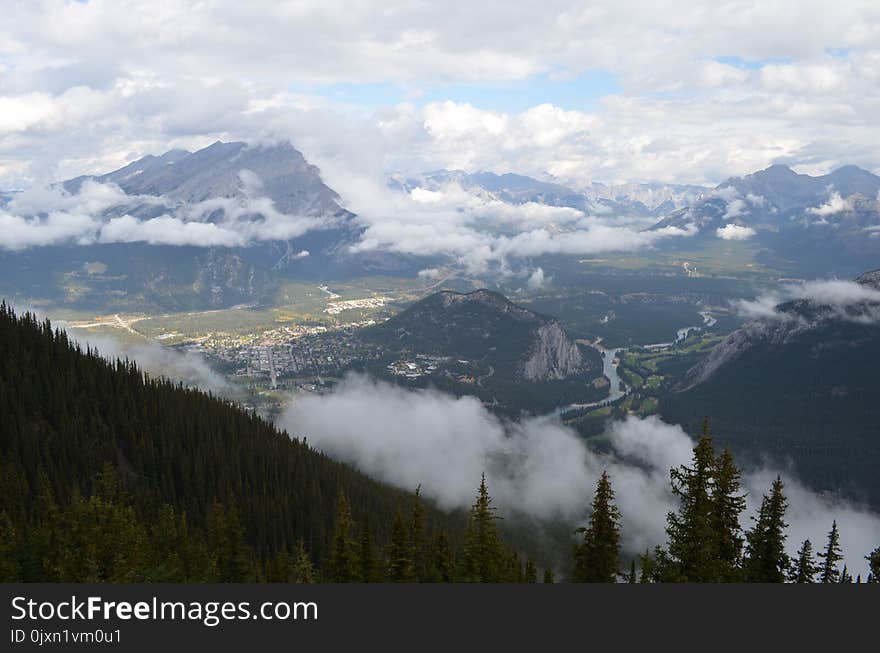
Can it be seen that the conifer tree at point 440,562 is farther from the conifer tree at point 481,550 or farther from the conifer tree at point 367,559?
the conifer tree at point 481,550

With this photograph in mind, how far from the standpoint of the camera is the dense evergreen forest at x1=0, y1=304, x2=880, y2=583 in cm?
5081

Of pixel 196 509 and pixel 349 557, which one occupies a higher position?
pixel 349 557

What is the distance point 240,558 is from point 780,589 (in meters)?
67.6

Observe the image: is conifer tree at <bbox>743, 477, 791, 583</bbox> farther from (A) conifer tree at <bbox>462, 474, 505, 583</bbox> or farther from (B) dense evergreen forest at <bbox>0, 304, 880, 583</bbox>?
(A) conifer tree at <bbox>462, 474, 505, 583</bbox>

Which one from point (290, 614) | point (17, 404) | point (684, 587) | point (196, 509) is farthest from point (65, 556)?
point (17, 404)

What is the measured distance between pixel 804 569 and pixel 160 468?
12986 centimetres

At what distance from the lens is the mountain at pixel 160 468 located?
92500 mm

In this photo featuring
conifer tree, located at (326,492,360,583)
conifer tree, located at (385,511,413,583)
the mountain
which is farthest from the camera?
the mountain

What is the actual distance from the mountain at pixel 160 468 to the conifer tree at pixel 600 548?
38.4 m

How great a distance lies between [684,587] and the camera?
31125 mm

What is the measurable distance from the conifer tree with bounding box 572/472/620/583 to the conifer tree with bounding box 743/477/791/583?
10705mm

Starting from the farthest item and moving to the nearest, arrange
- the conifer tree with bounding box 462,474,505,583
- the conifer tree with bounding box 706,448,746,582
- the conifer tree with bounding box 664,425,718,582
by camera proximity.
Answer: the conifer tree with bounding box 462,474,505,583
the conifer tree with bounding box 706,448,746,582
the conifer tree with bounding box 664,425,718,582

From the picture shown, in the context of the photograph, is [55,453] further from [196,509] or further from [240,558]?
[240,558]

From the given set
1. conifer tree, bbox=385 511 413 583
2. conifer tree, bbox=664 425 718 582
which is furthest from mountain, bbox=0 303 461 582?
conifer tree, bbox=664 425 718 582
